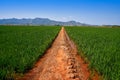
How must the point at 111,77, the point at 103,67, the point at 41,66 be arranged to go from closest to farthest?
the point at 111,77 → the point at 103,67 → the point at 41,66

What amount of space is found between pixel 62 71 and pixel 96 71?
1.80 metres

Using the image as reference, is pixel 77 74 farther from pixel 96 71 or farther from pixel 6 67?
pixel 6 67

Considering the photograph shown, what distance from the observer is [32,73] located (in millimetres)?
9766

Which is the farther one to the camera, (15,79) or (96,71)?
(96,71)

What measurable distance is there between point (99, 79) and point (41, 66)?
3.79m

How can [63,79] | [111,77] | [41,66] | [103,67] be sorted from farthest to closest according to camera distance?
[41,66], [103,67], [63,79], [111,77]

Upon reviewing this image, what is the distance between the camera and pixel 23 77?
9062mm

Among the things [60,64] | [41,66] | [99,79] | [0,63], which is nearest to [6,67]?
[0,63]

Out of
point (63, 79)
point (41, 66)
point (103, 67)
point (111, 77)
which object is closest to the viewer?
point (111, 77)

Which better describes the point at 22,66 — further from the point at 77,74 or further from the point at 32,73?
the point at 77,74

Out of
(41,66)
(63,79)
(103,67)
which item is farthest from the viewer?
(41,66)

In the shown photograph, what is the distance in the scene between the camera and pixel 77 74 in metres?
9.69

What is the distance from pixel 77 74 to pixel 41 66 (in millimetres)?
2485

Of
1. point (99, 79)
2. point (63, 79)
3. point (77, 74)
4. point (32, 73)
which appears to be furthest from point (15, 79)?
point (99, 79)
